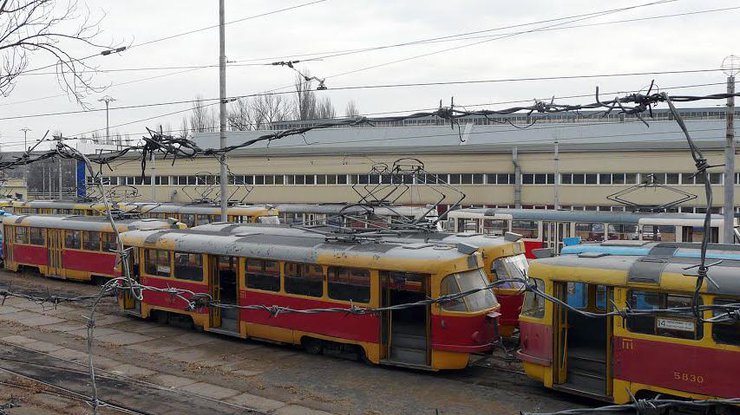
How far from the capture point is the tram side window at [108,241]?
2395cm

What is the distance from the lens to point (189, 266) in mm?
17125

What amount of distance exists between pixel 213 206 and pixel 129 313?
1200 centimetres

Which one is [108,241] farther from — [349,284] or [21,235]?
[349,284]

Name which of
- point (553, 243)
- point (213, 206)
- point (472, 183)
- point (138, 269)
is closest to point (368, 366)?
point (138, 269)

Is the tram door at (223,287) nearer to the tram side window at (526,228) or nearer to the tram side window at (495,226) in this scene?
the tram side window at (495,226)

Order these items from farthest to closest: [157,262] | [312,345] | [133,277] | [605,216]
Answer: [605,216]
[133,277]
[157,262]
[312,345]

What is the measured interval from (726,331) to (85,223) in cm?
2192

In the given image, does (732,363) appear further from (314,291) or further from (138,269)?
(138,269)

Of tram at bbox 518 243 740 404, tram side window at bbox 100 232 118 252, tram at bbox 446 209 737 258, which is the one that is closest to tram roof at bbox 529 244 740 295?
tram at bbox 518 243 740 404

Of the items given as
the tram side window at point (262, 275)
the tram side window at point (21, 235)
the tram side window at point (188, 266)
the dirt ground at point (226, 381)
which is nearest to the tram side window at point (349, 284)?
the dirt ground at point (226, 381)

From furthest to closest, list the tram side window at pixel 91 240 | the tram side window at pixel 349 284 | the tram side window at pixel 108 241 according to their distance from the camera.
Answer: the tram side window at pixel 91 240, the tram side window at pixel 108 241, the tram side window at pixel 349 284

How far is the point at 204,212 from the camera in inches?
1192

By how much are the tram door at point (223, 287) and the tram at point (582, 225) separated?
1001cm

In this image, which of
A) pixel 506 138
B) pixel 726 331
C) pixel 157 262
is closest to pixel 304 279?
pixel 157 262
